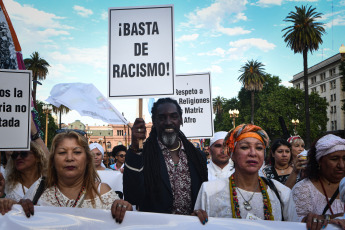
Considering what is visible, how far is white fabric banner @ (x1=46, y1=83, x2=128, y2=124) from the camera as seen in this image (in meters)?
5.35

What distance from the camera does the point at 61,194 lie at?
9.43 feet

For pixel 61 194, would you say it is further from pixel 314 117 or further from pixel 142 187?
pixel 314 117

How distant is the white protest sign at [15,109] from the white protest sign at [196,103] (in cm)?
253

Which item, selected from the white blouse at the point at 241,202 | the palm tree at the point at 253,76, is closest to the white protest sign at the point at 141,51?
the white blouse at the point at 241,202

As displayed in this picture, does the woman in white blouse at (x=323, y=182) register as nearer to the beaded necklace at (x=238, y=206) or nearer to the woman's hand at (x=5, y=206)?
the beaded necklace at (x=238, y=206)

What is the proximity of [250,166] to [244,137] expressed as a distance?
0.23 meters

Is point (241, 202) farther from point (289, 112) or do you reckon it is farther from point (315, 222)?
point (289, 112)

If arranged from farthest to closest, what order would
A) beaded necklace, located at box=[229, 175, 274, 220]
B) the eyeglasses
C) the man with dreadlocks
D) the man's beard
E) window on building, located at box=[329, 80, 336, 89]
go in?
window on building, located at box=[329, 80, 336, 89]
the eyeglasses
the man's beard
the man with dreadlocks
beaded necklace, located at box=[229, 175, 274, 220]

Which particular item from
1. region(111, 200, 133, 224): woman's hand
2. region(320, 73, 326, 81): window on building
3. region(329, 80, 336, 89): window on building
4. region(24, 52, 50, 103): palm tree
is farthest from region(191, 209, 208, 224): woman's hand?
region(320, 73, 326, 81): window on building

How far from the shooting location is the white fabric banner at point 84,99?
535cm

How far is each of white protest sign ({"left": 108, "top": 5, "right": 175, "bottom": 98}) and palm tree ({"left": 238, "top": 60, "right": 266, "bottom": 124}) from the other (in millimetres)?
47917

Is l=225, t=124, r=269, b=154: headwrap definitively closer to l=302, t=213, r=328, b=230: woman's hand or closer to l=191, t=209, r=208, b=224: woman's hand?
l=191, t=209, r=208, b=224: woman's hand

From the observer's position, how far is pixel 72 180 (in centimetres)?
292

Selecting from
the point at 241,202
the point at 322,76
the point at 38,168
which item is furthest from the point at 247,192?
the point at 322,76
